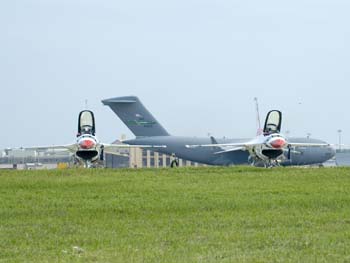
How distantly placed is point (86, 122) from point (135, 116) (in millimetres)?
19618

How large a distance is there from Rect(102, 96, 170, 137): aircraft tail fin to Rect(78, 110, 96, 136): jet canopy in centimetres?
1953

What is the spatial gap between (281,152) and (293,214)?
30.0 metres

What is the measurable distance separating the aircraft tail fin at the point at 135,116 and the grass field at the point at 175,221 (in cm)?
4172

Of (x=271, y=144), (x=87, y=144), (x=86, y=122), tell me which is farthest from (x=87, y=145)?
(x=271, y=144)

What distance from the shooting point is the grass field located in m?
10.0

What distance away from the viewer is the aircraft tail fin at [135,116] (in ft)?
208

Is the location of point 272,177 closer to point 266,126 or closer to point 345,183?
point 345,183

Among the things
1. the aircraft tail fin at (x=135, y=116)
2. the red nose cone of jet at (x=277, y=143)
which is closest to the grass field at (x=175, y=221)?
the red nose cone of jet at (x=277, y=143)

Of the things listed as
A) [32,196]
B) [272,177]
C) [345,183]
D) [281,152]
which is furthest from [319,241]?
[281,152]

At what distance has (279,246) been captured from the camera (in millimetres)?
10430

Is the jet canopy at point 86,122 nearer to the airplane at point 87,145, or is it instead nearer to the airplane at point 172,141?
the airplane at point 87,145

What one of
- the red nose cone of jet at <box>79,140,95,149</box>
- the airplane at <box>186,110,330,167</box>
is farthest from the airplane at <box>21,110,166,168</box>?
the airplane at <box>186,110,330,167</box>

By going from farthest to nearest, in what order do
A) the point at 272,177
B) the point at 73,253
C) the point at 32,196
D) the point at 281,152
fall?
the point at 281,152 → the point at 272,177 → the point at 32,196 → the point at 73,253

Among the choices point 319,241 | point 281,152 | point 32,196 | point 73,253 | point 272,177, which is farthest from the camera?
point 281,152
